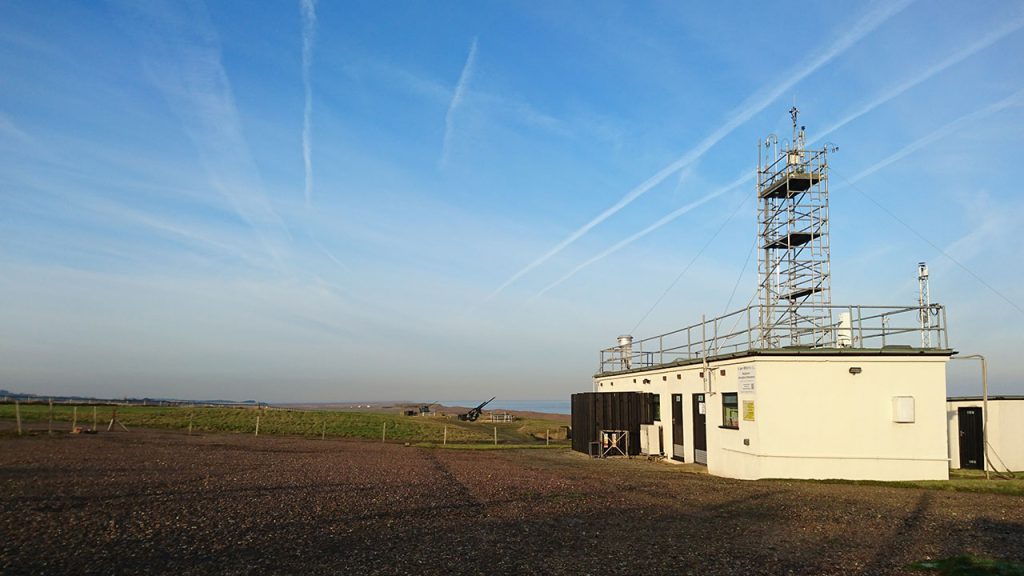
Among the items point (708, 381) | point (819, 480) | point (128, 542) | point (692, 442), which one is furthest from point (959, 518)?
point (128, 542)

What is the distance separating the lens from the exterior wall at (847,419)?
61.7 feet

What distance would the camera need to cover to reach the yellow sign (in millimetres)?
19375

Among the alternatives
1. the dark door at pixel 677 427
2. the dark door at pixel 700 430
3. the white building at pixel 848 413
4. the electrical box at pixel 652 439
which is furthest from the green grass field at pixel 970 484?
the electrical box at pixel 652 439

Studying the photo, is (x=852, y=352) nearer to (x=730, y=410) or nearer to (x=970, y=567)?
(x=730, y=410)

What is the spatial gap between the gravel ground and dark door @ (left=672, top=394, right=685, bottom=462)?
500 cm

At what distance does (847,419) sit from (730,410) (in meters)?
3.28

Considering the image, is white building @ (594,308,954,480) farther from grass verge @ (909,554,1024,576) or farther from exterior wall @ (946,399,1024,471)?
grass verge @ (909,554,1024,576)

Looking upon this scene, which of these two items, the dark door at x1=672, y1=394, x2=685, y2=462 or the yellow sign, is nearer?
the yellow sign

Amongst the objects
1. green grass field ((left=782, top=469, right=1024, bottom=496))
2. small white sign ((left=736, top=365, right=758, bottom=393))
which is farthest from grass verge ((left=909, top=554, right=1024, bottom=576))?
small white sign ((left=736, top=365, right=758, bottom=393))

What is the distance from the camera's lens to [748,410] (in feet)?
64.4

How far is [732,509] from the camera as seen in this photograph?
1409cm

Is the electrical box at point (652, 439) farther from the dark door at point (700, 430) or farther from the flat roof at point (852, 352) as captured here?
the flat roof at point (852, 352)

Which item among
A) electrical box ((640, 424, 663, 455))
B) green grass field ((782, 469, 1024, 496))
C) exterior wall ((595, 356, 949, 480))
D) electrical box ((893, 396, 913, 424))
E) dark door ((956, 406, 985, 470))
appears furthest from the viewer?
electrical box ((640, 424, 663, 455))

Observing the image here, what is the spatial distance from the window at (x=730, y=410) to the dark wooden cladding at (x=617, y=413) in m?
6.56
